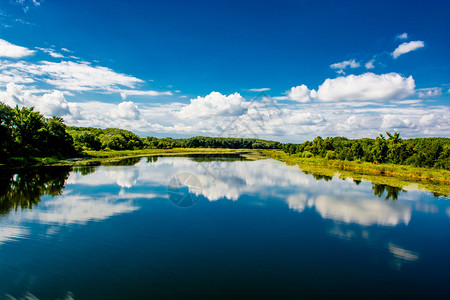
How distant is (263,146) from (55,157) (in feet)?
459

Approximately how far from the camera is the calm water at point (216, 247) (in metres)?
8.05

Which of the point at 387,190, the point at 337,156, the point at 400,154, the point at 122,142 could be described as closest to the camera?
the point at 387,190

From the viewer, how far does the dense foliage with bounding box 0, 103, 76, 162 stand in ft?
124

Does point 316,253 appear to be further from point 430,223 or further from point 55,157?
point 55,157

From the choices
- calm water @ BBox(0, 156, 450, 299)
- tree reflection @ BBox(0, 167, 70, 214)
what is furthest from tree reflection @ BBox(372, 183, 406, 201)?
tree reflection @ BBox(0, 167, 70, 214)

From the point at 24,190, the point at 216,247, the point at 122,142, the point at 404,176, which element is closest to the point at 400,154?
the point at 404,176

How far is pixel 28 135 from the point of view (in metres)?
42.4

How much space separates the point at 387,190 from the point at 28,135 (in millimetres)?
54325

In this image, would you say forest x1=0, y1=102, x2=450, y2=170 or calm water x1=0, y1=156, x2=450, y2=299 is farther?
forest x1=0, y1=102, x2=450, y2=170

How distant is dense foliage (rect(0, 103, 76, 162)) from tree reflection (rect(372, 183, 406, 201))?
158ft

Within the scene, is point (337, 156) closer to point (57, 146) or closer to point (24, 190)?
point (24, 190)

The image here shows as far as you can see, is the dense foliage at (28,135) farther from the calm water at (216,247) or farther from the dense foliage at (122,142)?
the calm water at (216,247)

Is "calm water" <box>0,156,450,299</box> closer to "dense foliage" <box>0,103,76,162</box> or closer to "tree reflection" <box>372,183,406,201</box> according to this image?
"tree reflection" <box>372,183,406,201</box>

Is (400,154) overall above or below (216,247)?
above
